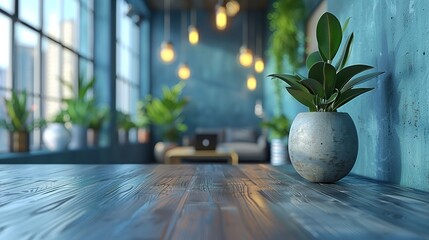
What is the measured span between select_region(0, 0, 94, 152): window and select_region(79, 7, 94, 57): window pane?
0.05 ft

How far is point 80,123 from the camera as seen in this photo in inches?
173

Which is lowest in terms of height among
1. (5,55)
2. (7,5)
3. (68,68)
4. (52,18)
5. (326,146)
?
(326,146)

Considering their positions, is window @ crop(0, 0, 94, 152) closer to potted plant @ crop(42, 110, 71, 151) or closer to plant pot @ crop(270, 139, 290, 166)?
potted plant @ crop(42, 110, 71, 151)

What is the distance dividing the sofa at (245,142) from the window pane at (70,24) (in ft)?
10.0

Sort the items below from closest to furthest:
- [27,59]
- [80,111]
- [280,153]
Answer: [27,59], [80,111], [280,153]

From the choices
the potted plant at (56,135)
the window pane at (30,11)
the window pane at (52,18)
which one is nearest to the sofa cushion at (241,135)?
the window pane at (52,18)

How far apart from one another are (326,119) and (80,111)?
3753 mm

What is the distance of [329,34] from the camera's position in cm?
102

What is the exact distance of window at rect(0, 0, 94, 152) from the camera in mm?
3383

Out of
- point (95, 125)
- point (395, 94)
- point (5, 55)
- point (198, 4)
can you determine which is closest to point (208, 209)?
point (395, 94)

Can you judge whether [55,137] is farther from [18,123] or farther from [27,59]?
[27,59]

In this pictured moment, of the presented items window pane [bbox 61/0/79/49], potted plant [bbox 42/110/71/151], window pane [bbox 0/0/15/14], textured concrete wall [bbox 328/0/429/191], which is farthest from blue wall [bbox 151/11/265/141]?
textured concrete wall [bbox 328/0/429/191]

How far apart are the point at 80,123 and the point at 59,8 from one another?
1.43 m

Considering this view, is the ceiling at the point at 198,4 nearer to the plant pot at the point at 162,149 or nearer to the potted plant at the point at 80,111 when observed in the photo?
the plant pot at the point at 162,149
